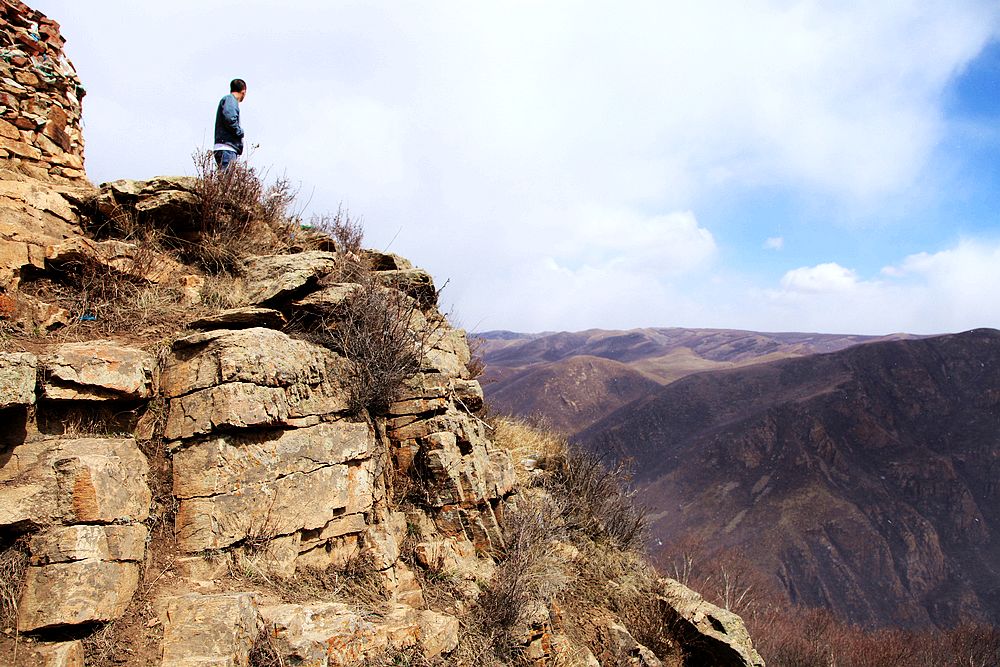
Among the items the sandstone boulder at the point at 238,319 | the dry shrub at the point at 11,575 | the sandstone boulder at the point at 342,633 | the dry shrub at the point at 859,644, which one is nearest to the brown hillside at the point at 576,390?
the dry shrub at the point at 859,644

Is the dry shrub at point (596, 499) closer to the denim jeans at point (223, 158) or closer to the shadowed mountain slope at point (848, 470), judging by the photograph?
the denim jeans at point (223, 158)

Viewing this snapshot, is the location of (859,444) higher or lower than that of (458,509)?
lower

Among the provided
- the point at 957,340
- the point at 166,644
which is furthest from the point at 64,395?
the point at 957,340

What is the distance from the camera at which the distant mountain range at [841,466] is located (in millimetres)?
31672

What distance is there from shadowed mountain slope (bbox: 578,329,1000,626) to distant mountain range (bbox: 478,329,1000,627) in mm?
118

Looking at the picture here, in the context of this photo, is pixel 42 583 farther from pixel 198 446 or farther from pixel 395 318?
pixel 395 318

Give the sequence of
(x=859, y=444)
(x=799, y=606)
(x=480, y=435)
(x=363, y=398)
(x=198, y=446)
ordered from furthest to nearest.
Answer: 1. (x=859, y=444)
2. (x=799, y=606)
3. (x=480, y=435)
4. (x=363, y=398)
5. (x=198, y=446)

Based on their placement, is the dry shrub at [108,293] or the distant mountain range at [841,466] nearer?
the dry shrub at [108,293]

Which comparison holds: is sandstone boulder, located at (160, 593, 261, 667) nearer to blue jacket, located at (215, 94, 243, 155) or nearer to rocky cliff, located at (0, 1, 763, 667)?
rocky cliff, located at (0, 1, 763, 667)

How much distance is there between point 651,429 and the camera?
5666 centimetres

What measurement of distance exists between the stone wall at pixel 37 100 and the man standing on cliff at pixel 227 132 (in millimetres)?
1319

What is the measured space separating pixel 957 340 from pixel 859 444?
1952 cm

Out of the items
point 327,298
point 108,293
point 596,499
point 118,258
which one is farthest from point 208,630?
point 596,499

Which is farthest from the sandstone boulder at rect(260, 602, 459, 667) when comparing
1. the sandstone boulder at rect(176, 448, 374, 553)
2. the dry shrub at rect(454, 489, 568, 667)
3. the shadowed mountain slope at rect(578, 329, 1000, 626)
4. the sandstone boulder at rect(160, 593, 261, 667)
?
the shadowed mountain slope at rect(578, 329, 1000, 626)
